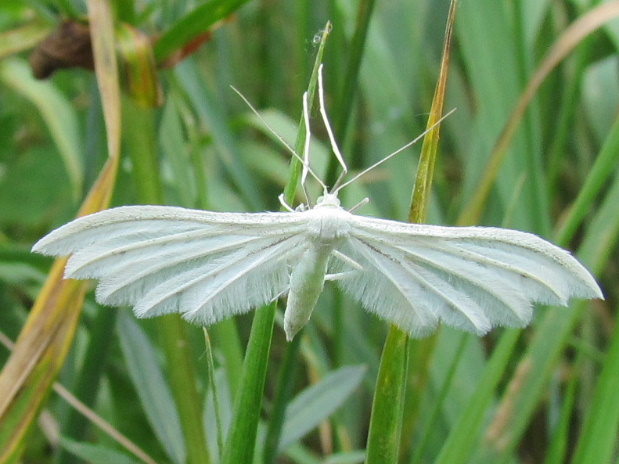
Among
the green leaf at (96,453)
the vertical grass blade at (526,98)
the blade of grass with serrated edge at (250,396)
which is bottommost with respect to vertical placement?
the green leaf at (96,453)

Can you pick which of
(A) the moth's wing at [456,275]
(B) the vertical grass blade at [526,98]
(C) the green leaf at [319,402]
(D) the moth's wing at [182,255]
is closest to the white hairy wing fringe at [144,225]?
(D) the moth's wing at [182,255]

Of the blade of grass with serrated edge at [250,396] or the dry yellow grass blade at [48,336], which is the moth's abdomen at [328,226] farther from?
the dry yellow grass blade at [48,336]

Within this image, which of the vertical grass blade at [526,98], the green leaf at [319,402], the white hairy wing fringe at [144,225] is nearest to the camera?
the white hairy wing fringe at [144,225]

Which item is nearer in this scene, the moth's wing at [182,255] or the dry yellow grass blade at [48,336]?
the moth's wing at [182,255]

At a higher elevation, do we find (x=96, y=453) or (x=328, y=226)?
(x=328, y=226)

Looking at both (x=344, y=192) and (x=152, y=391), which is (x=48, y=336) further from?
(x=344, y=192)

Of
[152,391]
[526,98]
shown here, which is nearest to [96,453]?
[152,391]

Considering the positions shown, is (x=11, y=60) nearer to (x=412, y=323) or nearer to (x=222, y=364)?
(x=222, y=364)

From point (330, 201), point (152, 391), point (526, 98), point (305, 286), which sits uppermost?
point (526, 98)
